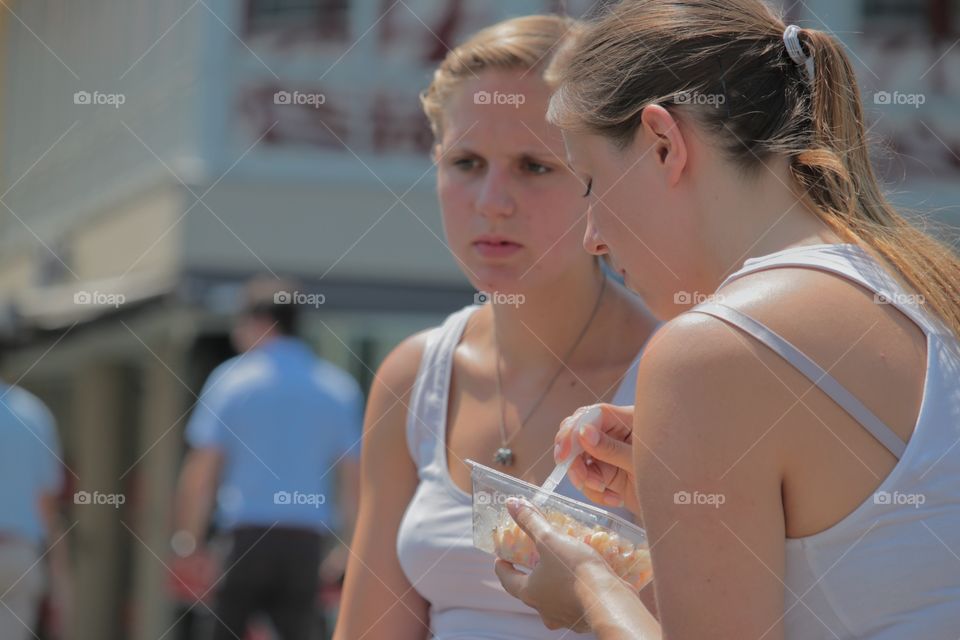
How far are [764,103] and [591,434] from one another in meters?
0.52

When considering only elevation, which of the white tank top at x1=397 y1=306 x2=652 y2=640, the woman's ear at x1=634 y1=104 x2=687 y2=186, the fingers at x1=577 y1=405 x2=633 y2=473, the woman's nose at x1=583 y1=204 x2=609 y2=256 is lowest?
the white tank top at x1=397 y1=306 x2=652 y2=640

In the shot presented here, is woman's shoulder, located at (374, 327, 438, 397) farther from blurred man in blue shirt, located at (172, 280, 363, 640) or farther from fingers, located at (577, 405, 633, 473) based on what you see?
blurred man in blue shirt, located at (172, 280, 363, 640)

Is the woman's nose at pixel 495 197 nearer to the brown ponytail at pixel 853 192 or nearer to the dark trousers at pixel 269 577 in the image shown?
the brown ponytail at pixel 853 192

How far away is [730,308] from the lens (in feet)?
4.97

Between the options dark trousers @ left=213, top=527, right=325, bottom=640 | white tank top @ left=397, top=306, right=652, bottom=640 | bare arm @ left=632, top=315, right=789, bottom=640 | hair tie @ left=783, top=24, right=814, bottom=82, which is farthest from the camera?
dark trousers @ left=213, top=527, right=325, bottom=640

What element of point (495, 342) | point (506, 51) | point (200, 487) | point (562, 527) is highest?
point (506, 51)

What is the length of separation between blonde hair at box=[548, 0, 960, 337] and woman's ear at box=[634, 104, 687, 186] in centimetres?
3

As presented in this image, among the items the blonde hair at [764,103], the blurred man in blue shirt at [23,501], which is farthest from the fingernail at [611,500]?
the blurred man in blue shirt at [23,501]

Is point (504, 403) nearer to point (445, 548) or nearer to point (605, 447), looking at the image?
point (445, 548)

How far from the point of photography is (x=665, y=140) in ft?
5.55

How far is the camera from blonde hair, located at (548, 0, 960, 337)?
1.67 m

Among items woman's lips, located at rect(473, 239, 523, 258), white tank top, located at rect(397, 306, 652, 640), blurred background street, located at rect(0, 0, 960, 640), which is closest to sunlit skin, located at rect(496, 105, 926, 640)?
white tank top, located at rect(397, 306, 652, 640)

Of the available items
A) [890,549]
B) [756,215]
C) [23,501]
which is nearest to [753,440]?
[890,549]

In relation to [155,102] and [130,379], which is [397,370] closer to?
[155,102]
